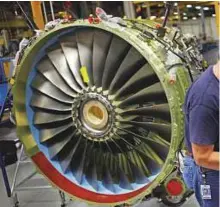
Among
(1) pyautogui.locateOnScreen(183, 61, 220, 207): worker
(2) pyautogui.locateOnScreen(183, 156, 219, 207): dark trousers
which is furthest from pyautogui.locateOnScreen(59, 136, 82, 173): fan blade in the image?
(1) pyautogui.locateOnScreen(183, 61, 220, 207): worker

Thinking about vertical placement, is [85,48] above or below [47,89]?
above

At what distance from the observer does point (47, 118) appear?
8.71ft

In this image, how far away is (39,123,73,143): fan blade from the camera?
259 centimetres

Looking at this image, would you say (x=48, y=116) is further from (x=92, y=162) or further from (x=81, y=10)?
(x=81, y=10)

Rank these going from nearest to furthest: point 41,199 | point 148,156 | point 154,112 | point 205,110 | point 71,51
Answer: point 205,110
point 154,112
point 148,156
point 71,51
point 41,199

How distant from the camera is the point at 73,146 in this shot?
264 centimetres

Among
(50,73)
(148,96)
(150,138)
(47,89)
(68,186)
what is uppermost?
(50,73)

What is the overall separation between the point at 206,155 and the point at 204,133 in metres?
0.10

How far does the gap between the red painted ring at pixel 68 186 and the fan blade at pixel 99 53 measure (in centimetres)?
68

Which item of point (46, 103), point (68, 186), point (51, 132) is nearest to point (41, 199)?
point (68, 186)

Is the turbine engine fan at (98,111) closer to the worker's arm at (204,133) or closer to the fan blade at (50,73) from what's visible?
the fan blade at (50,73)

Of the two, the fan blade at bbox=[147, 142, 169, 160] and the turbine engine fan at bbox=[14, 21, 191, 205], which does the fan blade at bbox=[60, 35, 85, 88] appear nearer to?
the turbine engine fan at bbox=[14, 21, 191, 205]

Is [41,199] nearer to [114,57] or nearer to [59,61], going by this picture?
[59,61]

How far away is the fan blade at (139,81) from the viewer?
2271 millimetres
